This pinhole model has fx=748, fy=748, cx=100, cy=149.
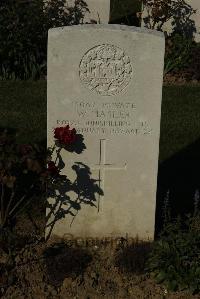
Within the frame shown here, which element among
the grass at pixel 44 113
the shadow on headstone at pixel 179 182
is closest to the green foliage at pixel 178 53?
the grass at pixel 44 113

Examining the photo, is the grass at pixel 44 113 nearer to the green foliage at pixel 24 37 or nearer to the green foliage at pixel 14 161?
the green foliage at pixel 24 37

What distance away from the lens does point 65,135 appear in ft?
19.4

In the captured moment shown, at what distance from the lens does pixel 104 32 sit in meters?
5.82

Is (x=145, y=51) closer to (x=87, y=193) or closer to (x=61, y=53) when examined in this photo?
(x=61, y=53)

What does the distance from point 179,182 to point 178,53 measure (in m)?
3.72

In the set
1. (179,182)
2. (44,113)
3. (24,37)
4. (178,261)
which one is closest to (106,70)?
(178,261)

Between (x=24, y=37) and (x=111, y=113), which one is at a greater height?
(x=24, y=37)

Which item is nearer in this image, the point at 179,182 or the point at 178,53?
the point at 179,182

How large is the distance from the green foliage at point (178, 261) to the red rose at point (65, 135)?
1083mm

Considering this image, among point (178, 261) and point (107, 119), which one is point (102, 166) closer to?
point (107, 119)

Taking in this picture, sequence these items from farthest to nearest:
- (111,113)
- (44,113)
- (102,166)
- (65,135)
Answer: (44,113) → (102,166) → (111,113) → (65,135)

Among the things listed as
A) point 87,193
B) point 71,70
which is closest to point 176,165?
point 87,193

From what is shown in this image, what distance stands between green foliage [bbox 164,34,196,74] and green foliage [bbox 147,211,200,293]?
5122 millimetres

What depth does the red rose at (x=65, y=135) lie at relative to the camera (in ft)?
19.3
